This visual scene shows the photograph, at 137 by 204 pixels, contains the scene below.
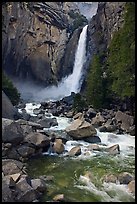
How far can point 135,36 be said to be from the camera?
80.8ft

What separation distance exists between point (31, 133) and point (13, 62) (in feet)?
134

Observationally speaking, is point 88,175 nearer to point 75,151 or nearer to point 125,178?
point 125,178

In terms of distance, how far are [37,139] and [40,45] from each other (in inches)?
1634

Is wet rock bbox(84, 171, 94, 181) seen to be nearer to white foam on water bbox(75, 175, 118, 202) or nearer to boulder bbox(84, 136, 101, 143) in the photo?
white foam on water bbox(75, 175, 118, 202)

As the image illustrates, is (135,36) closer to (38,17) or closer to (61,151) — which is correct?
(61,151)

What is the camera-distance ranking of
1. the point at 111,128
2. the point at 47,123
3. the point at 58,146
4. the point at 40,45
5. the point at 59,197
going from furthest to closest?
the point at 40,45
the point at 47,123
the point at 111,128
the point at 58,146
the point at 59,197

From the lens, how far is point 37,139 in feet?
62.6

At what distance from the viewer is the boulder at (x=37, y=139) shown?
61.6 feet

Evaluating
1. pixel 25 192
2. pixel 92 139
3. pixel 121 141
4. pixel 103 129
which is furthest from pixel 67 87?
pixel 25 192

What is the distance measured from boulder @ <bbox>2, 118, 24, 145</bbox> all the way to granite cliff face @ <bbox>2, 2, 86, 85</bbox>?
121ft

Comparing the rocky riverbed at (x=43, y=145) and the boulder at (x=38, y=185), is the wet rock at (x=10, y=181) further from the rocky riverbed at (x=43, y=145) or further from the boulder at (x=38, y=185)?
the boulder at (x=38, y=185)

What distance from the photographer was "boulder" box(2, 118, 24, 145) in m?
18.3

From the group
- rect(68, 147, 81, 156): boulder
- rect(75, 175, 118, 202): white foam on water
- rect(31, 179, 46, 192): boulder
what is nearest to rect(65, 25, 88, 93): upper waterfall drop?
rect(68, 147, 81, 156): boulder

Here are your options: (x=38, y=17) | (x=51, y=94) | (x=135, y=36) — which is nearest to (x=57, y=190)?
(x=135, y=36)
